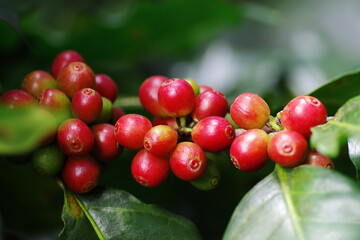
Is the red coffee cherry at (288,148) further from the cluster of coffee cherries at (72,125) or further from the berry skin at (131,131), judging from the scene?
the cluster of coffee cherries at (72,125)

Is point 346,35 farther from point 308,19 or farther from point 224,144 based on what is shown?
point 224,144

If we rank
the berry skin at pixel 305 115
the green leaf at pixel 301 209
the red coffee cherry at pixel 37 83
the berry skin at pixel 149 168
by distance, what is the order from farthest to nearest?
the red coffee cherry at pixel 37 83
the berry skin at pixel 149 168
the berry skin at pixel 305 115
the green leaf at pixel 301 209

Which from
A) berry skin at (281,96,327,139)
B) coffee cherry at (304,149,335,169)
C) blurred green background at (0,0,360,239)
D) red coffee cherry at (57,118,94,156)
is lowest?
blurred green background at (0,0,360,239)

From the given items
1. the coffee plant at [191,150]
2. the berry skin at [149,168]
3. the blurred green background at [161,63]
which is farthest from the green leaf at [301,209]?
the blurred green background at [161,63]

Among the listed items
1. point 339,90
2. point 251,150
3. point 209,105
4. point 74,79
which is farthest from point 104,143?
point 339,90

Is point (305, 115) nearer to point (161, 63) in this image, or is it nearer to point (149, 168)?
point (149, 168)

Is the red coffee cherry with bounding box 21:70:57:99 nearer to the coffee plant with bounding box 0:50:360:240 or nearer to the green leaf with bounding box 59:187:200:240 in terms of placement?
the coffee plant with bounding box 0:50:360:240

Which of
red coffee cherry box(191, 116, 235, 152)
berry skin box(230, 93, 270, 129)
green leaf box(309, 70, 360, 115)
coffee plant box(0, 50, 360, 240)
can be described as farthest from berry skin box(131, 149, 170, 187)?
green leaf box(309, 70, 360, 115)

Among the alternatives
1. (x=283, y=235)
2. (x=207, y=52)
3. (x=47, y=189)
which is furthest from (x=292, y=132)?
(x=207, y=52)
